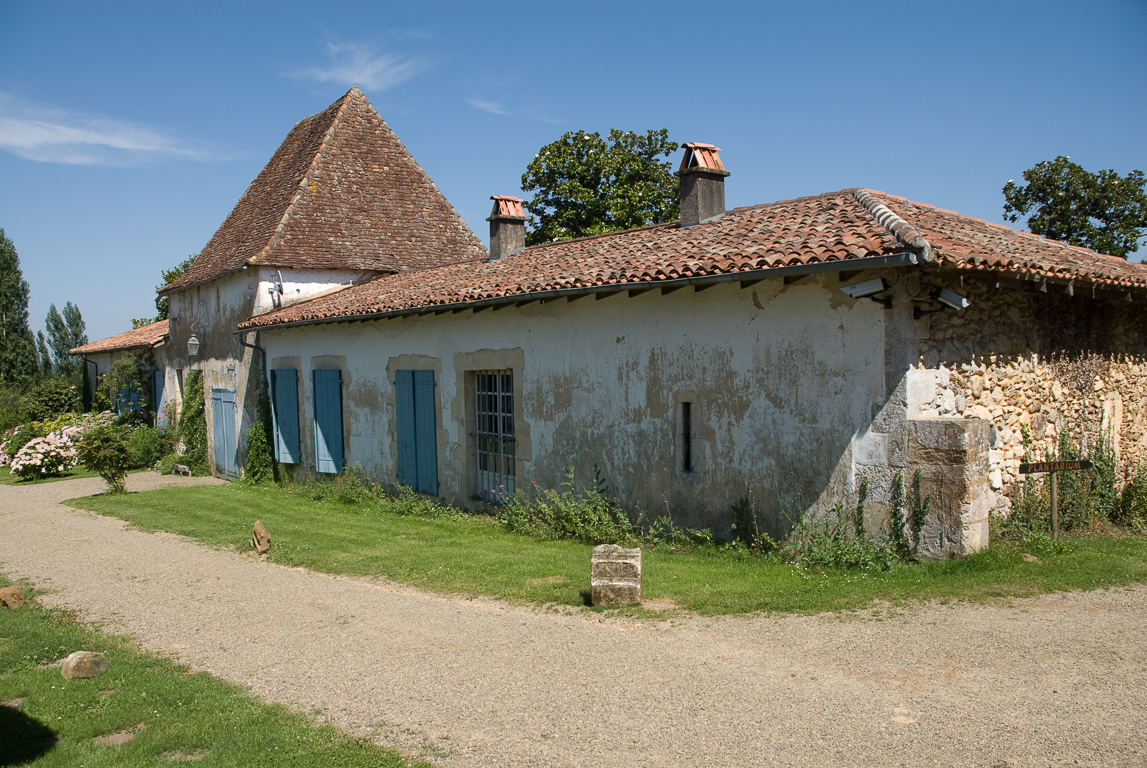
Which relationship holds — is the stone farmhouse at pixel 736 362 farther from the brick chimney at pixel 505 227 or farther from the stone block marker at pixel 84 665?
the stone block marker at pixel 84 665

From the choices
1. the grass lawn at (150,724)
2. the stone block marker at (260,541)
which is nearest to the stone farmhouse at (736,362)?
the stone block marker at (260,541)

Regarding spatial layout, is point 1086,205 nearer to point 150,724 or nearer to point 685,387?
point 685,387

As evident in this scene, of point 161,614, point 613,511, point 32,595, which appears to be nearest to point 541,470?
point 613,511

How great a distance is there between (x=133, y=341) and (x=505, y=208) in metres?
13.3

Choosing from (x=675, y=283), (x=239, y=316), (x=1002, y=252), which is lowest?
(x=675, y=283)

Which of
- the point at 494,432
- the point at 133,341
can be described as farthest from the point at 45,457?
the point at 494,432

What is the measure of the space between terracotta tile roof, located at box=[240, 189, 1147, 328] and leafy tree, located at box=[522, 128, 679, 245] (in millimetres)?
11338

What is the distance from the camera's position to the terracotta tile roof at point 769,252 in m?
6.41

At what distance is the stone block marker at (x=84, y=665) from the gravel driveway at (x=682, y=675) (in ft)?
1.57

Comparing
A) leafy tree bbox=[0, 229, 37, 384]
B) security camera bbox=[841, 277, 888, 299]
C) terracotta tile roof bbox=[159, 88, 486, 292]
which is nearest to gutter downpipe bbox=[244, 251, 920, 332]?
Result: security camera bbox=[841, 277, 888, 299]

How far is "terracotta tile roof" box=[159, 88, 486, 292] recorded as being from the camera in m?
15.0

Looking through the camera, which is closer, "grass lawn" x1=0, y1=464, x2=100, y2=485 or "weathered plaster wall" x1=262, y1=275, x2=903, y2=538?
"weathered plaster wall" x1=262, y1=275, x2=903, y2=538

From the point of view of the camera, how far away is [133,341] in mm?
21031

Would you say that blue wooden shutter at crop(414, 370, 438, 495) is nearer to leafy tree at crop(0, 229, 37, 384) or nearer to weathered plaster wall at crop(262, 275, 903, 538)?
weathered plaster wall at crop(262, 275, 903, 538)
